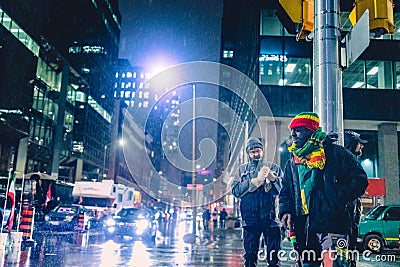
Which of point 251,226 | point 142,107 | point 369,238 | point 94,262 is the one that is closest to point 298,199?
point 251,226

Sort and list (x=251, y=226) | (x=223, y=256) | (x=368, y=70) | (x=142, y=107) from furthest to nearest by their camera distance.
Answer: (x=142, y=107) → (x=368, y=70) → (x=223, y=256) → (x=251, y=226)

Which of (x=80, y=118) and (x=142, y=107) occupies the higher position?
(x=142, y=107)

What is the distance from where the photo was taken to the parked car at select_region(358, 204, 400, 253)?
52.2 feet

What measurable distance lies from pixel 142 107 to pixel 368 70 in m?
155

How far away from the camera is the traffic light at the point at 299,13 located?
514cm

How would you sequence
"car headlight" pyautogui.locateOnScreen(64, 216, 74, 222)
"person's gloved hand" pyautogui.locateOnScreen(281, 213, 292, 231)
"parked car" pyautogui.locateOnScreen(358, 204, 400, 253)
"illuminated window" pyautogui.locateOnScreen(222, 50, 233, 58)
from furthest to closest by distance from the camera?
1. "illuminated window" pyautogui.locateOnScreen(222, 50, 233, 58)
2. "car headlight" pyautogui.locateOnScreen(64, 216, 74, 222)
3. "parked car" pyautogui.locateOnScreen(358, 204, 400, 253)
4. "person's gloved hand" pyautogui.locateOnScreen(281, 213, 292, 231)

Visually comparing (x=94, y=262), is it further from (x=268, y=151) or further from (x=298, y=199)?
(x=268, y=151)

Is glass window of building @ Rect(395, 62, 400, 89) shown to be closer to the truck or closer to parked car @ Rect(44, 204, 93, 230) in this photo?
parked car @ Rect(44, 204, 93, 230)

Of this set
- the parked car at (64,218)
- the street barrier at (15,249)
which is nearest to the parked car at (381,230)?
the street barrier at (15,249)

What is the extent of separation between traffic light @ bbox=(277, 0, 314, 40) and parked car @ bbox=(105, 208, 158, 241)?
16679 mm

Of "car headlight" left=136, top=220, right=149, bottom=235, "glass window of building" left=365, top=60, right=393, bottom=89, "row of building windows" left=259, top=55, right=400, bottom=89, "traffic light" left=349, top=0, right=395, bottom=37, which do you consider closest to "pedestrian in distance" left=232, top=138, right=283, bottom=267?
"traffic light" left=349, top=0, right=395, bottom=37

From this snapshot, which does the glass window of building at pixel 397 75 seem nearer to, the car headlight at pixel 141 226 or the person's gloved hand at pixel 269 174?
the car headlight at pixel 141 226

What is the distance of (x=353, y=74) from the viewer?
29.7 m

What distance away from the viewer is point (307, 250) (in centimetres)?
389
